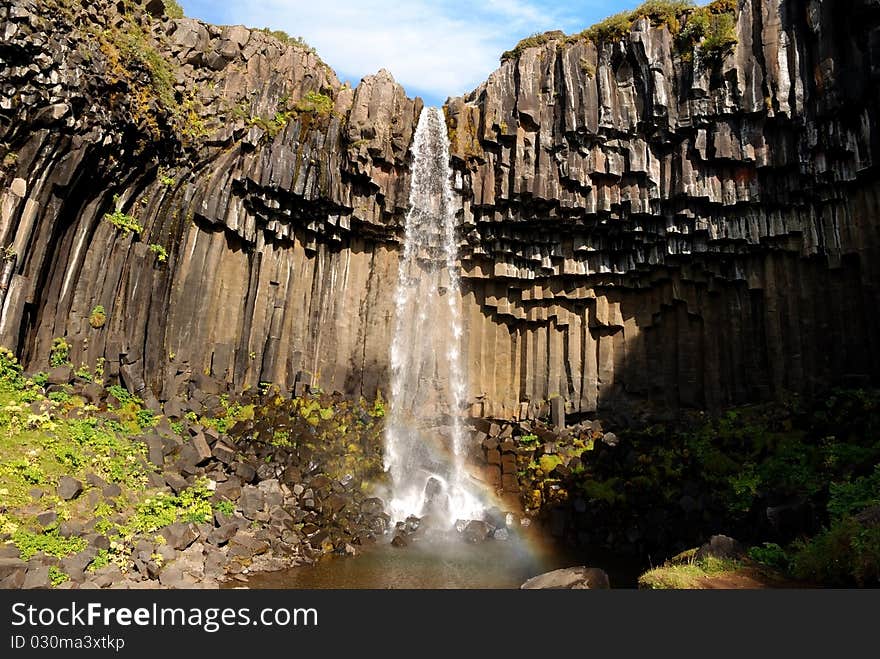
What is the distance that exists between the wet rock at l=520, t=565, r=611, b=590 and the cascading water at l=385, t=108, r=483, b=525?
10854 mm

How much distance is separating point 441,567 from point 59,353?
1126 cm

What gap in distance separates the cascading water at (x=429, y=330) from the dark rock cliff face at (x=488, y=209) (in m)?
0.67

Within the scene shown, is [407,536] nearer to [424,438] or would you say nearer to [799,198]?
[424,438]

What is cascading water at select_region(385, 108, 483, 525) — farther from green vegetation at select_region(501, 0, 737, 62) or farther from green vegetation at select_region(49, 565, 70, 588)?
green vegetation at select_region(49, 565, 70, 588)

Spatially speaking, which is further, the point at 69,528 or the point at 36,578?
the point at 69,528

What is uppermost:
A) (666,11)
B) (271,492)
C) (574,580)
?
(666,11)

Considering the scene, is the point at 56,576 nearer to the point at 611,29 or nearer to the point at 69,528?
the point at 69,528

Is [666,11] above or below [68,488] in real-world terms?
above

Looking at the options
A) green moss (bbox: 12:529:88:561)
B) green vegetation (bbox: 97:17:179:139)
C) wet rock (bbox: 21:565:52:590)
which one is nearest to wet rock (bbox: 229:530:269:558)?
green moss (bbox: 12:529:88:561)

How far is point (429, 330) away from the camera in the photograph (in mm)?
23531

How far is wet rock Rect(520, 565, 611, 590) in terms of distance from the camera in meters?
8.99

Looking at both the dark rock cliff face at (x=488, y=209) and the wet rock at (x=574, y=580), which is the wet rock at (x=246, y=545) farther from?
the wet rock at (x=574, y=580)

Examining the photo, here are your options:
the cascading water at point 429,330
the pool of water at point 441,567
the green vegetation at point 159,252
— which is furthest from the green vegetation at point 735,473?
the green vegetation at point 159,252

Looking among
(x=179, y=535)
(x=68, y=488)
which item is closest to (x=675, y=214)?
(x=179, y=535)
